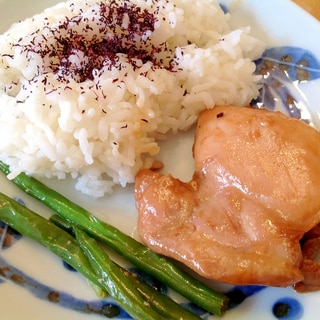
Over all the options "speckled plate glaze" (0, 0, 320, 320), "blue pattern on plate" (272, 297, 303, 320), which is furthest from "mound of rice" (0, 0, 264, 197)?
"blue pattern on plate" (272, 297, 303, 320)

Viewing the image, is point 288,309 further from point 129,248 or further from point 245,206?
point 129,248

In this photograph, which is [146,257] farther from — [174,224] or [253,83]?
[253,83]

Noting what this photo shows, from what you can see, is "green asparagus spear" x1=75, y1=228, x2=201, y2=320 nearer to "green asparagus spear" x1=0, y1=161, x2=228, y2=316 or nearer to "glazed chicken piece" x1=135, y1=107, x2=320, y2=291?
"green asparagus spear" x1=0, y1=161, x2=228, y2=316

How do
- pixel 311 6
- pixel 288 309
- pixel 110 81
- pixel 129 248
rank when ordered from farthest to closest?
1. pixel 311 6
2. pixel 110 81
3. pixel 129 248
4. pixel 288 309

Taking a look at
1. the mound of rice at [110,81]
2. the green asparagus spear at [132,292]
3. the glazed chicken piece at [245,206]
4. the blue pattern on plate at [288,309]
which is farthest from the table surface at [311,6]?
the green asparagus spear at [132,292]

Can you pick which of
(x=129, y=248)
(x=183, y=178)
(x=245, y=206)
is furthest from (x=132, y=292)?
(x=183, y=178)

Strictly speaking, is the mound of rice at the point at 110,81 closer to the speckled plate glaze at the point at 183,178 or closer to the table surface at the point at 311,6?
the speckled plate glaze at the point at 183,178
